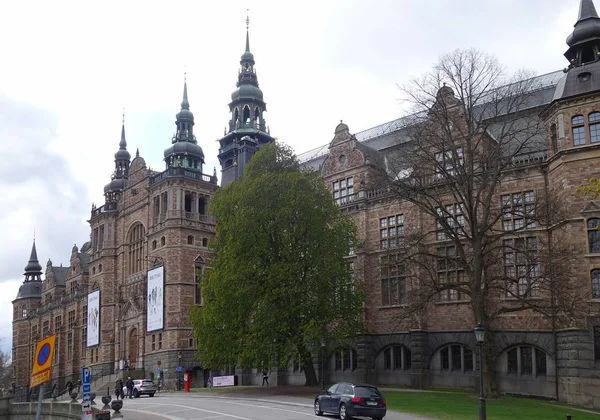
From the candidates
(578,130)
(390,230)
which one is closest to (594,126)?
(578,130)

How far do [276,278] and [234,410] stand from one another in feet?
36.5

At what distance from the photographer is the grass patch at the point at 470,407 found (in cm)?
2827

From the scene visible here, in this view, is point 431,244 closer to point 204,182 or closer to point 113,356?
point 204,182

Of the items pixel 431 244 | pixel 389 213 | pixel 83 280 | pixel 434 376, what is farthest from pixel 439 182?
pixel 83 280

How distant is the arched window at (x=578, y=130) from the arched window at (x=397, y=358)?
1763 cm

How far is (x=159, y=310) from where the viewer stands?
2633 inches

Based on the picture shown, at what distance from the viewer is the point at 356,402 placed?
1053 inches

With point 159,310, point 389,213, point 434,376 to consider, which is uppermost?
point 389,213

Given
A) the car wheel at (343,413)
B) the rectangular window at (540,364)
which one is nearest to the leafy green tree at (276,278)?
the rectangular window at (540,364)

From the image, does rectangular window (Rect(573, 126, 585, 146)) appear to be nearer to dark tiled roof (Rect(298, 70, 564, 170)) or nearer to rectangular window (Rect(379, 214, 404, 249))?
dark tiled roof (Rect(298, 70, 564, 170))

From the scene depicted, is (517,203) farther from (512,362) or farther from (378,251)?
(378,251)

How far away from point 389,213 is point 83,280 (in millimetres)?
60802

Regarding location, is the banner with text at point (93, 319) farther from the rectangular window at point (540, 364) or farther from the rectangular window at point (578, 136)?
the rectangular window at point (578, 136)

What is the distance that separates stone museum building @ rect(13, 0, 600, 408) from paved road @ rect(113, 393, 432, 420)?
23.7 ft
